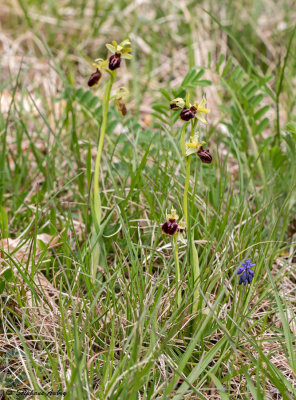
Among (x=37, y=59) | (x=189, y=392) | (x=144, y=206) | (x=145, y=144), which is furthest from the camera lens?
(x=37, y=59)

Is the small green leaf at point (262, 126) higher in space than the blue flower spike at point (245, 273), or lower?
higher

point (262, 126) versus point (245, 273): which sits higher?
point (262, 126)

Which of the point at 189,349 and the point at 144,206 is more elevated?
the point at 144,206

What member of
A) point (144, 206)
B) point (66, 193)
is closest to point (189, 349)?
point (144, 206)

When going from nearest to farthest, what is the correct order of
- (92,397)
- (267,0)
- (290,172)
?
(92,397)
(290,172)
(267,0)

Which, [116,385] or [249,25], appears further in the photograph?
[249,25]

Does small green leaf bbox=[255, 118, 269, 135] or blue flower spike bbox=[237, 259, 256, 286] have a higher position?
small green leaf bbox=[255, 118, 269, 135]

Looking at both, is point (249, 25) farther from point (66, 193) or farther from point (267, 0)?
point (66, 193)

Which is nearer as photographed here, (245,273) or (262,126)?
(245,273)

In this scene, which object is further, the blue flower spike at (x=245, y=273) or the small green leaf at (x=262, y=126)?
the small green leaf at (x=262, y=126)

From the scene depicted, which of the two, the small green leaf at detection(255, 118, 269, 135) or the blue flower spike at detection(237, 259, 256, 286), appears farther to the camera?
the small green leaf at detection(255, 118, 269, 135)

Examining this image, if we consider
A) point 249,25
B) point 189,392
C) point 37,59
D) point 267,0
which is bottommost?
point 189,392
